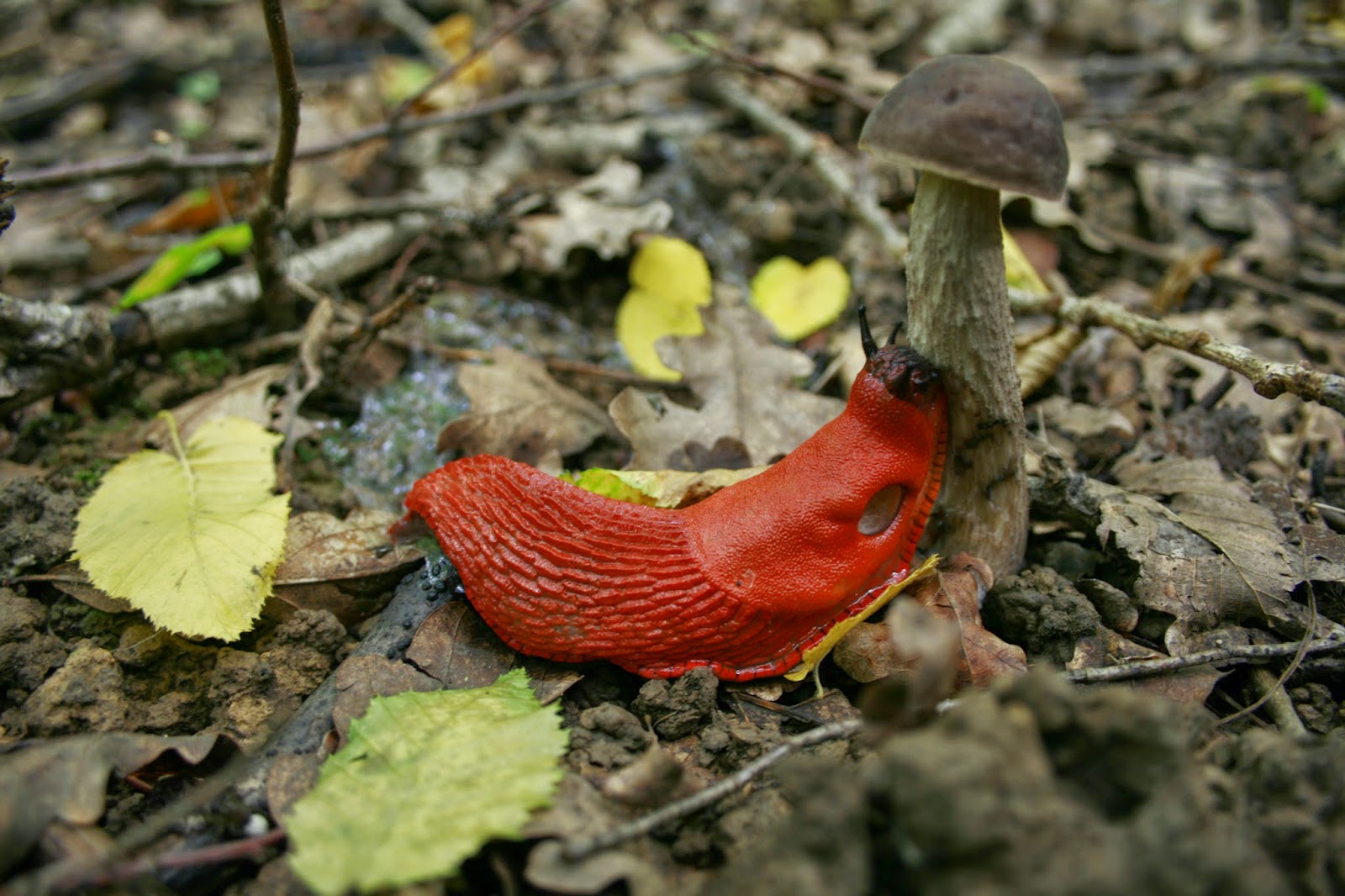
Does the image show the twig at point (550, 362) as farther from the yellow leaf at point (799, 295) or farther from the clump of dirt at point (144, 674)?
the clump of dirt at point (144, 674)

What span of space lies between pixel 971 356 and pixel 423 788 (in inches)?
84.6

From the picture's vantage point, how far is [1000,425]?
300cm

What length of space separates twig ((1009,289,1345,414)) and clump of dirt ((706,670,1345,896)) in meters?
1.22

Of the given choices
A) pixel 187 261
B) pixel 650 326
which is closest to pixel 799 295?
pixel 650 326

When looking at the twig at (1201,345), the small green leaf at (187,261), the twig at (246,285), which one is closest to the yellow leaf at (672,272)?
the twig at (246,285)

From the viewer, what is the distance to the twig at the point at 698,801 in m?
2.11

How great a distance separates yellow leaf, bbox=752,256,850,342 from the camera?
465 centimetres

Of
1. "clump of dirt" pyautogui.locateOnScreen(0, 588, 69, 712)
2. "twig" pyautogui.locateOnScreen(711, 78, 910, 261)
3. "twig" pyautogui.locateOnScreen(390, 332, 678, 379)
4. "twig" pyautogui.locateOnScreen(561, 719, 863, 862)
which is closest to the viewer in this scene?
"twig" pyautogui.locateOnScreen(561, 719, 863, 862)

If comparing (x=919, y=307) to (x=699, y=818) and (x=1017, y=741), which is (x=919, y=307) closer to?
(x=1017, y=741)

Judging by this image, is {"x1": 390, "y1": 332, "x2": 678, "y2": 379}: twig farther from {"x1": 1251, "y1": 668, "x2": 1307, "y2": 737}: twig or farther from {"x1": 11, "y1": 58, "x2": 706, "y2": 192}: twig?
{"x1": 1251, "y1": 668, "x2": 1307, "y2": 737}: twig

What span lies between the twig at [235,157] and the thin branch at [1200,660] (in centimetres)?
411

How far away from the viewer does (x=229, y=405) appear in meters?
3.95

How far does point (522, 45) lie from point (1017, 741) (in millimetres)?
7111

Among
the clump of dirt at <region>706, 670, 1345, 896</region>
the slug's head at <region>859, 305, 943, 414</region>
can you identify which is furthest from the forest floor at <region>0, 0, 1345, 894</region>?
the slug's head at <region>859, 305, 943, 414</region>
